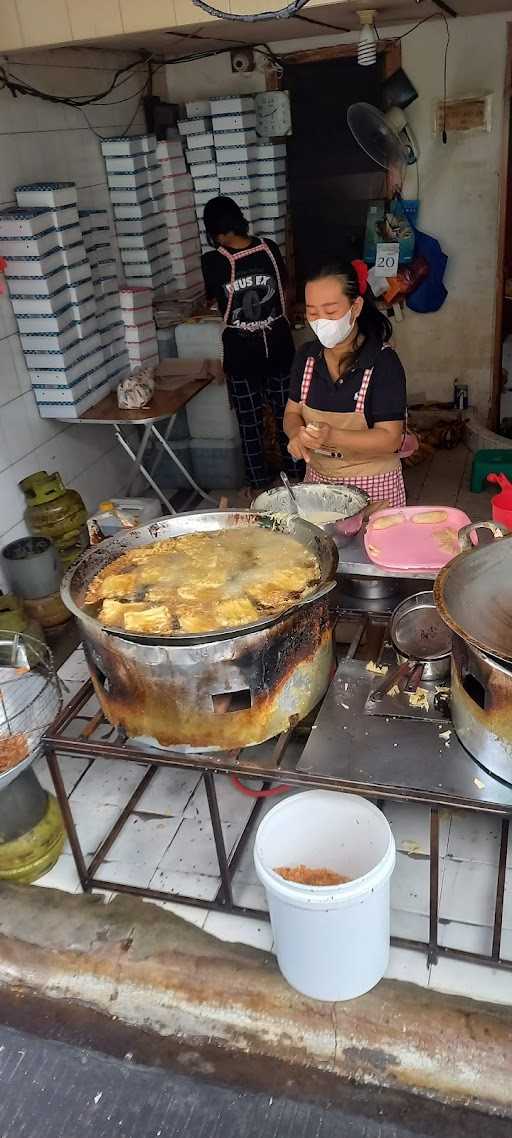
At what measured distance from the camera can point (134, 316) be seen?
5.54 metres

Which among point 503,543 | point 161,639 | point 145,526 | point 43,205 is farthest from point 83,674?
point 43,205

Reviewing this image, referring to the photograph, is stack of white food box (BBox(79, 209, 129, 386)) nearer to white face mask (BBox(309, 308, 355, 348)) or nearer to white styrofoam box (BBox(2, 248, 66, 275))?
white styrofoam box (BBox(2, 248, 66, 275))

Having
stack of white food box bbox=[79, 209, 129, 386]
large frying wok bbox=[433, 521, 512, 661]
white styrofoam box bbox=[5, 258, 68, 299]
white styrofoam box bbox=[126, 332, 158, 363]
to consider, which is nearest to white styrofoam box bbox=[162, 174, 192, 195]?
stack of white food box bbox=[79, 209, 129, 386]

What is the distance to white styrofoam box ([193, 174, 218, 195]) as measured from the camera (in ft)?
20.1

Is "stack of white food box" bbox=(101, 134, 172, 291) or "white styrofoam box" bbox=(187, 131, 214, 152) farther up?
"white styrofoam box" bbox=(187, 131, 214, 152)

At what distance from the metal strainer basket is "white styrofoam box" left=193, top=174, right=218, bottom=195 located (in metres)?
3.92

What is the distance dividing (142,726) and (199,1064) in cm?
101

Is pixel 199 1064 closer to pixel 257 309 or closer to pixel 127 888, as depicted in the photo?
pixel 127 888

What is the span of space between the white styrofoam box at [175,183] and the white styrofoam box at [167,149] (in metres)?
0.14

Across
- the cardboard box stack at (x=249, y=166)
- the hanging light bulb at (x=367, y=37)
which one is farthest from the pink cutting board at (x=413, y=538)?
the cardboard box stack at (x=249, y=166)

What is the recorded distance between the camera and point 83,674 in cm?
409

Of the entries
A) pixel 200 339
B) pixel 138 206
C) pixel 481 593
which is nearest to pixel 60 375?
pixel 200 339

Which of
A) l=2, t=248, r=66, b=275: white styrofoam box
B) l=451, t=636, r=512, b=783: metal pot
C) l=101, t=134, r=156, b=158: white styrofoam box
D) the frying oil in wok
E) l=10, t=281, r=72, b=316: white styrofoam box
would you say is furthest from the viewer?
Answer: l=101, t=134, r=156, b=158: white styrofoam box

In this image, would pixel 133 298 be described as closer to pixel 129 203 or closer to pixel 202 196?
pixel 129 203
